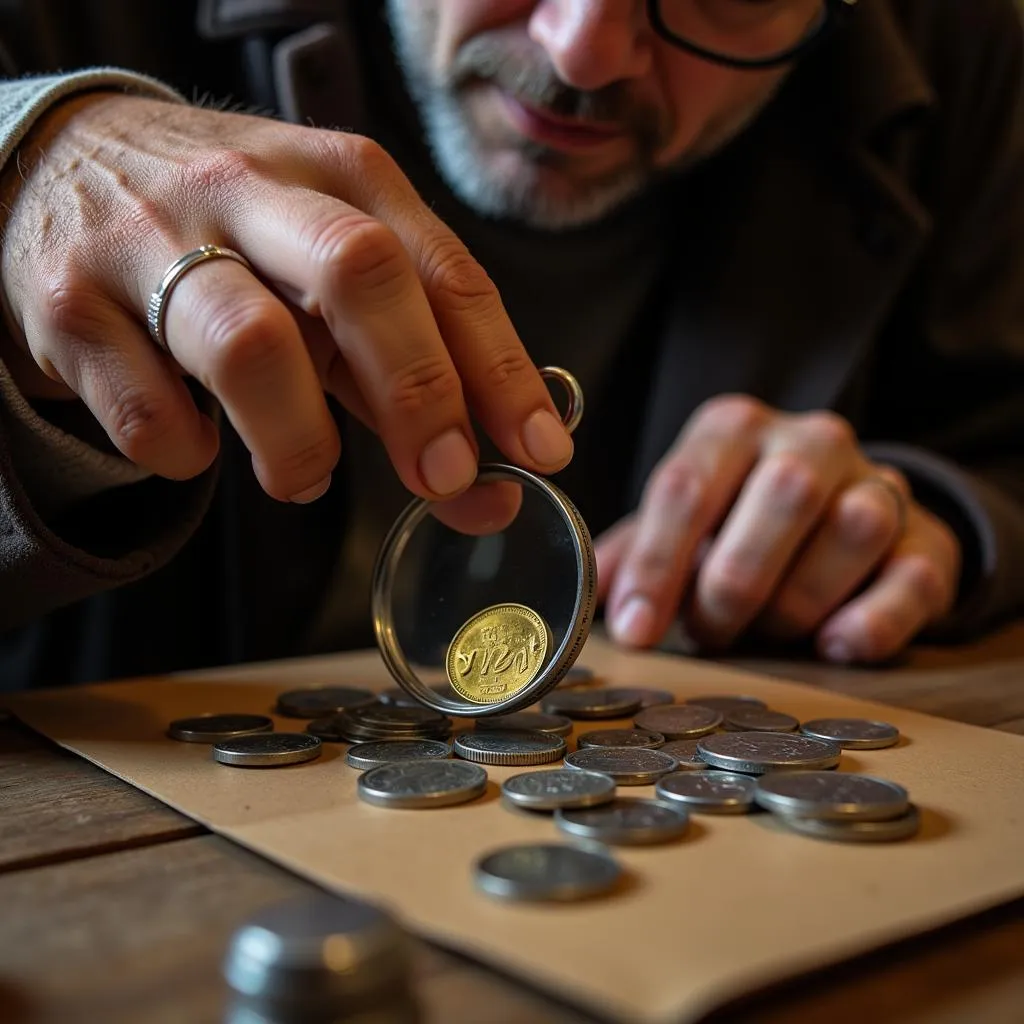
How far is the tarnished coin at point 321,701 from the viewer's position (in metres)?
0.89

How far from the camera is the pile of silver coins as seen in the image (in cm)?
58

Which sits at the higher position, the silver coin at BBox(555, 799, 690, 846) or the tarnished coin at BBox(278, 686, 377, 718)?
the silver coin at BBox(555, 799, 690, 846)

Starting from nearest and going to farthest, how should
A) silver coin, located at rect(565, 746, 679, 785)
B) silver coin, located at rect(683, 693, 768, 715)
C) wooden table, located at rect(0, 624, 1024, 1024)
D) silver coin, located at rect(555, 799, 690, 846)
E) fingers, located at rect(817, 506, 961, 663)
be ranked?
1. wooden table, located at rect(0, 624, 1024, 1024)
2. silver coin, located at rect(555, 799, 690, 846)
3. silver coin, located at rect(565, 746, 679, 785)
4. silver coin, located at rect(683, 693, 768, 715)
5. fingers, located at rect(817, 506, 961, 663)

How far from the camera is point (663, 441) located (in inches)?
68.4

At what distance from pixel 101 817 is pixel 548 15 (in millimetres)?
1030

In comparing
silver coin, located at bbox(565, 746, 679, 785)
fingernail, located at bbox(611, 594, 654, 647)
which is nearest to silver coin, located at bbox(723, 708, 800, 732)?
silver coin, located at bbox(565, 746, 679, 785)

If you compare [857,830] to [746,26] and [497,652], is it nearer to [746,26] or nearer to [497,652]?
[497,652]

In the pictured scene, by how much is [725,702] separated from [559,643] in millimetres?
199

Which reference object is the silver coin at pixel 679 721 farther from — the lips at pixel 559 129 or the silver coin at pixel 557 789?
the lips at pixel 559 129

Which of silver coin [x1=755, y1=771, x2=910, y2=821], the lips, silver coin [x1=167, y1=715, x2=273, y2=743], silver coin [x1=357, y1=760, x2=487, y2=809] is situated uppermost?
the lips

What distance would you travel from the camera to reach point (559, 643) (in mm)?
819

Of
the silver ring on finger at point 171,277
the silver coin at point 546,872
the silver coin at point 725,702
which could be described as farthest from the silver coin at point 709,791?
the silver ring on finger at point 171,277

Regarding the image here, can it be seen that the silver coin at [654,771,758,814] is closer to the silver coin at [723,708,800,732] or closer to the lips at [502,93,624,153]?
the silver coin at [723,708,800,732]

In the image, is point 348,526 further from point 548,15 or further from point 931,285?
point 931,285
